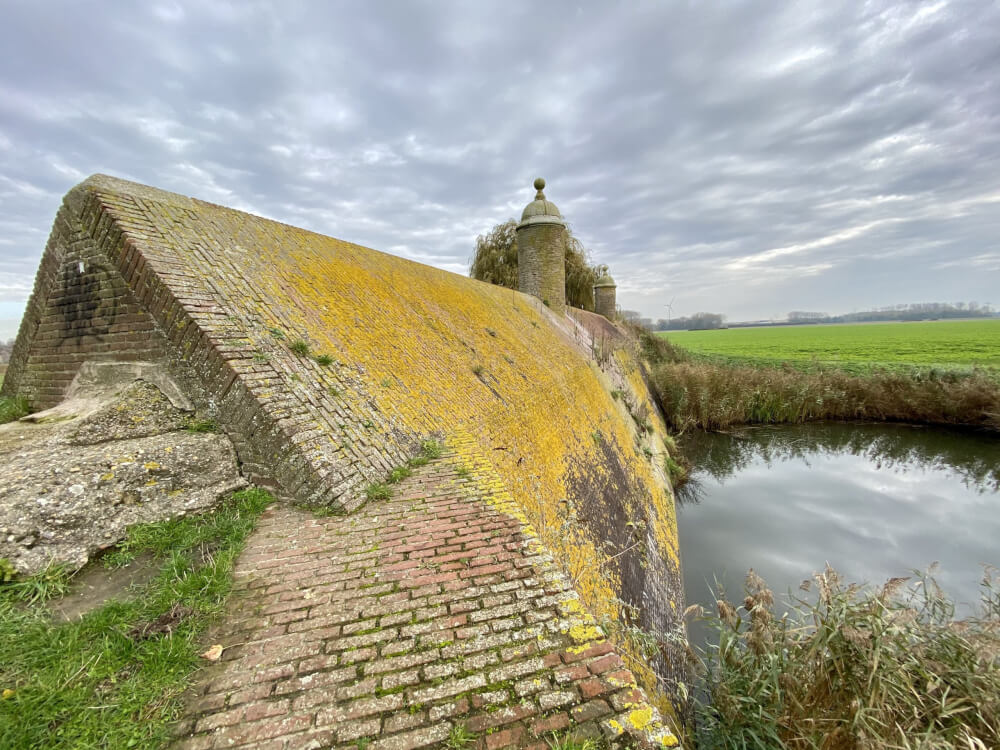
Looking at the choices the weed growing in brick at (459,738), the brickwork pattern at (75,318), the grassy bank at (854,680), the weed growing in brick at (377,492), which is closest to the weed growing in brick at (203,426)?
the brickwork pattern at (75,318)

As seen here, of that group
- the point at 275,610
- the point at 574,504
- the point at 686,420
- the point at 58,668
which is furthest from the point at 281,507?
the point at 686,420

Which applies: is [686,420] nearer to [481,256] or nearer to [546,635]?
[481,256]

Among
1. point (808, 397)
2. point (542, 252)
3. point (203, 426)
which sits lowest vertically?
point (808, 397)

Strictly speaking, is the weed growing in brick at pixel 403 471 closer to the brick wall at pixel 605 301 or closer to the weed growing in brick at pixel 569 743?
the weed growing in brick at pixel 569 743

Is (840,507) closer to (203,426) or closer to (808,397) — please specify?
(808,397)

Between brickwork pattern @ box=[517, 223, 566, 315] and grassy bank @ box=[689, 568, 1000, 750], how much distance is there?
442 inches

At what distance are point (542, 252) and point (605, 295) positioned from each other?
961 cm

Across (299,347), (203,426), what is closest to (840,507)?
(299,347)

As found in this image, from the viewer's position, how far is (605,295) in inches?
863

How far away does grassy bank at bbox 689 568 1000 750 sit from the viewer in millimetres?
2334

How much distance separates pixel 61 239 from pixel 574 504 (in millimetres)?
6199

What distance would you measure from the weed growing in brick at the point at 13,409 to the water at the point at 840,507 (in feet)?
30.1

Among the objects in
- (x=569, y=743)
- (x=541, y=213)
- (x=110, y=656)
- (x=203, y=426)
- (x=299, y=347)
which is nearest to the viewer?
Result: (x=569, y=743)

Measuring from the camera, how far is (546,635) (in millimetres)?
1932
